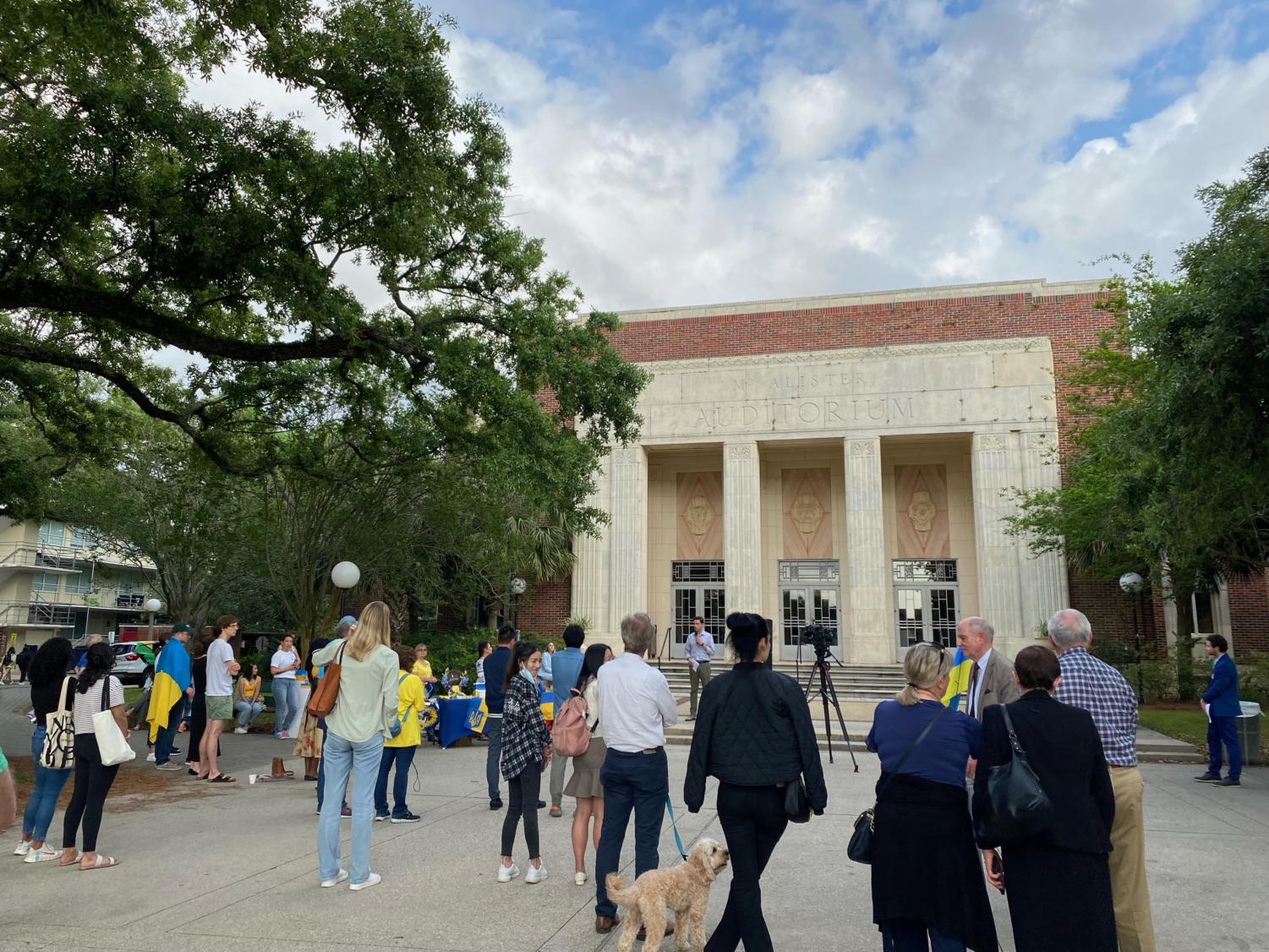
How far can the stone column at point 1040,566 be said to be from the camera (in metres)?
24.5

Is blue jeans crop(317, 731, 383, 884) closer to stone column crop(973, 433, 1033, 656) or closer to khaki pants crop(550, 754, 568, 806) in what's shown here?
khaki pants crop(550, 754, 568, 806)

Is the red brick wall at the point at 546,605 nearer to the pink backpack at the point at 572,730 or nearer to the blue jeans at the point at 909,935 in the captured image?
the pink backpack at the point at 572,730

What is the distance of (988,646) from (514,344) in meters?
8.85

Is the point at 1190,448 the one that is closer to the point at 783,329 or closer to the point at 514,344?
the point at 514,344

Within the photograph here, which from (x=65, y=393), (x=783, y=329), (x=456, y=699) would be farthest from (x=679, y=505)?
(x=65, y=393)

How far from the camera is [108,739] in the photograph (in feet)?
20.2

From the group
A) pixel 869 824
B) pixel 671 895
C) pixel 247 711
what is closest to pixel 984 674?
pixel 869 824

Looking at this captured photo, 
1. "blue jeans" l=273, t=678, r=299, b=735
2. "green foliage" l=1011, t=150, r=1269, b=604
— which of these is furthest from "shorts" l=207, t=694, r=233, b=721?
"green foliage" l=1011, t=150, r=1269, b=604

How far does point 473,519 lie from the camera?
2036 cm

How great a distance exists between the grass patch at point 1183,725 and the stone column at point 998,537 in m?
6.04

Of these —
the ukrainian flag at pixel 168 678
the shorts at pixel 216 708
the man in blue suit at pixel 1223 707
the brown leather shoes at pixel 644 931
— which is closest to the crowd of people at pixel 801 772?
the brown leather shoes at pixel 644 931

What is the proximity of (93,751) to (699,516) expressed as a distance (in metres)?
24.3

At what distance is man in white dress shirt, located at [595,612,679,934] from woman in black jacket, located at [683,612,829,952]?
0.67 m

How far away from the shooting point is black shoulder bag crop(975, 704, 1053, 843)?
3387 millimetres
